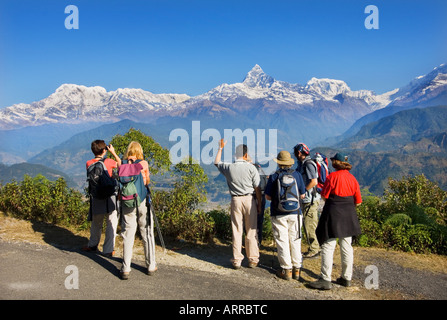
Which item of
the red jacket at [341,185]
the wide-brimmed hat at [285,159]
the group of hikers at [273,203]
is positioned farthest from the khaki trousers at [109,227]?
the red jacket at [341,185]

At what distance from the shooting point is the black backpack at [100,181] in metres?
7.10

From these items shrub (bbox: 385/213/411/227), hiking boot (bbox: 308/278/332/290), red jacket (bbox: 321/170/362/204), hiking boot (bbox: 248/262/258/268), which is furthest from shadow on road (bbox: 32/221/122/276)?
shrub (bbox: 385/213/411/227)

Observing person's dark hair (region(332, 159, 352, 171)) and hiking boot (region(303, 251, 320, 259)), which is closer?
person's dark hair (region(332, 159, 352, 171))

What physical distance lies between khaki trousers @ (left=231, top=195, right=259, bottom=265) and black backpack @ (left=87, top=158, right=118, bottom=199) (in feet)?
8.95

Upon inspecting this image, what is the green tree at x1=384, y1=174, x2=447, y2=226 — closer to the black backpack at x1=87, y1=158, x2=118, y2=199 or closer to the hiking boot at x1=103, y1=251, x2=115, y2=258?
the hiking boot at x1=103, y1=251, x2=115, y2=258

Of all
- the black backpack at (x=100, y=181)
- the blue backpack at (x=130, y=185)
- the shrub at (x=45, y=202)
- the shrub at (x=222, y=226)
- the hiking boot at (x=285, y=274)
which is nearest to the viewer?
the blue backpack at (x=130, y=185)

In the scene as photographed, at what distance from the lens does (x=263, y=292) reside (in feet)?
19.0

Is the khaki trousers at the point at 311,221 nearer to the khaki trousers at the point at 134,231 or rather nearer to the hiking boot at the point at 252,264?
the hiking boot at the point at 252,264

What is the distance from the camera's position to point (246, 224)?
716cm

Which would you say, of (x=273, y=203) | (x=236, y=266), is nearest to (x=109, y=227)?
(x=236, y=266)

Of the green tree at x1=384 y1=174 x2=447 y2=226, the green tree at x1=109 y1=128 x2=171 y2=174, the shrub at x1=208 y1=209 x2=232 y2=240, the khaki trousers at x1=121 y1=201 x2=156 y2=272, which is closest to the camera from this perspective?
the khaki trousers at x1=121 y1=201 x2=156 y2=272

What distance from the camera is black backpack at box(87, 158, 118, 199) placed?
710 centimetres

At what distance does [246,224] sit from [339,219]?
6.48 ft
